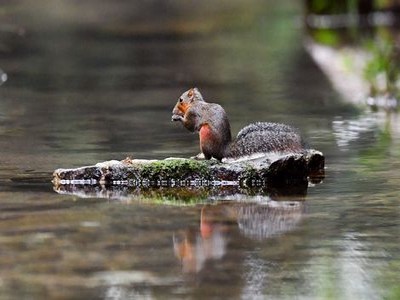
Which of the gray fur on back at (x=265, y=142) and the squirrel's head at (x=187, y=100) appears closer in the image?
the gray fur on back at (x=265, y=142)

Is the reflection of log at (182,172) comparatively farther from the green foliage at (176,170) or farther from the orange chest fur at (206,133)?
the orange chest fur at (206,133)

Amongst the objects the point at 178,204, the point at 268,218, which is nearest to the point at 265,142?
the point at 178,204

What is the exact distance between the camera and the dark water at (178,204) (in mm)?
6605

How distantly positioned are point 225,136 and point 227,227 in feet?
5.23

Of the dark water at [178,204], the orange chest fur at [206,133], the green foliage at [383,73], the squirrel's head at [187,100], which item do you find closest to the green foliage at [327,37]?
the dark water at [178,204]

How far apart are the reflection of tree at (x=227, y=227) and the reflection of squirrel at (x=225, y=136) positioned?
0.69 meters

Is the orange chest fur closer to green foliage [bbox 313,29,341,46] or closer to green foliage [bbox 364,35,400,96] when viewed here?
green foliage [bbox 364,35,400,96]

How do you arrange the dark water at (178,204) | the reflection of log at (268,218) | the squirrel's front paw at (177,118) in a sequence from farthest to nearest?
the squirrel's front paw at (177,118) → the reflection of log at (268,218) → the dark water at (178,204)

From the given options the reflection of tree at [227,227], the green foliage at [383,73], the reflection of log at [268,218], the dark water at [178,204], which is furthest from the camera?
the green foliage at [383,73]

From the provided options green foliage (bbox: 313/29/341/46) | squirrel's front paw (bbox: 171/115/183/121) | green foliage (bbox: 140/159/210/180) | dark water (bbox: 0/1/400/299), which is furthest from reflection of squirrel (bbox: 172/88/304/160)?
green foliage (bbox: 313/29/341/46)

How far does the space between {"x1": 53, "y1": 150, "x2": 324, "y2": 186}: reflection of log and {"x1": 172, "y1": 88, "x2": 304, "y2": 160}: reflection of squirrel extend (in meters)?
0.08

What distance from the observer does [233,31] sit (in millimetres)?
26734

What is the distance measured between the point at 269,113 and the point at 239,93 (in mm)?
2131

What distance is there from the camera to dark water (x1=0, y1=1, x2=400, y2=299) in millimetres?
6605
